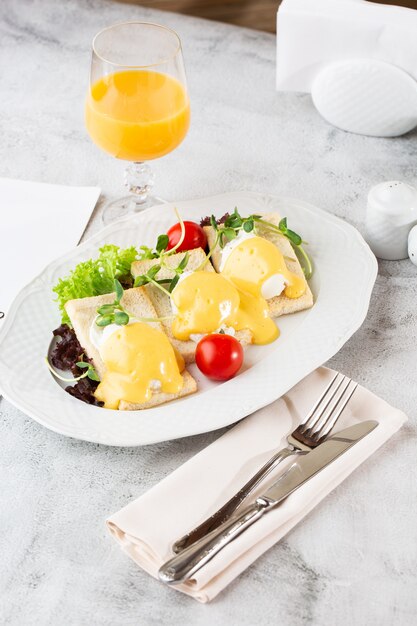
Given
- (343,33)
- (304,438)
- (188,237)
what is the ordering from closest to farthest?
1. (304,438)
2. (188,237)
3. (343,33)

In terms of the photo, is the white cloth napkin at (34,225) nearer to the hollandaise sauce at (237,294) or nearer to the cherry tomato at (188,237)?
the cherry tomato at (188,237)

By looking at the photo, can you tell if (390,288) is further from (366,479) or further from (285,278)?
(366,479)

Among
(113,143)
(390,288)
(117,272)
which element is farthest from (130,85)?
(390,288)

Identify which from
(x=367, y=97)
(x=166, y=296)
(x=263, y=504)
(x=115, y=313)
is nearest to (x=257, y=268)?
(x=166, y=296)

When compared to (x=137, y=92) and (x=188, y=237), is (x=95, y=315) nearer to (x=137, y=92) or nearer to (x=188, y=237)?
(x=188, y=237)

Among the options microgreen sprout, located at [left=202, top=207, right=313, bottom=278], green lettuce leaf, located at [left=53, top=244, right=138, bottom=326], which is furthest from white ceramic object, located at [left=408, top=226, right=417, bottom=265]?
green lettuce leaf, located at [left=53, top=244, right=138, bottom=326]

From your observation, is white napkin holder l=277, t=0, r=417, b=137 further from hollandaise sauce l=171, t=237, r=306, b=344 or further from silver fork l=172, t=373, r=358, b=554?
silver fork l=172, t=373, r=358, b=554
